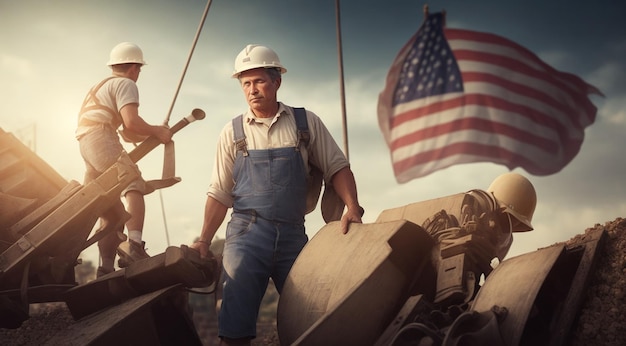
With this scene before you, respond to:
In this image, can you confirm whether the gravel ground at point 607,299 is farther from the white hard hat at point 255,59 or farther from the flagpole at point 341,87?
the flagpole at point 341,87

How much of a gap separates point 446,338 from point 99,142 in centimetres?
399

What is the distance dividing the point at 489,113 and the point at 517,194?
23.6 ft

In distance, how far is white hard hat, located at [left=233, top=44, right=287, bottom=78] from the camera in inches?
164

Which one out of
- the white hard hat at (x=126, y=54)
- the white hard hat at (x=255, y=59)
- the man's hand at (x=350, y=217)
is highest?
the white hard hat at (x=126, y=54)

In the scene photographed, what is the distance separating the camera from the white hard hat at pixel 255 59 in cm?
418

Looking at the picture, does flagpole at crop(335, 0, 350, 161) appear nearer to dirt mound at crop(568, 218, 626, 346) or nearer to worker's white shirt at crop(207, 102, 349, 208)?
worker's white shirt at crop(207, 102, 349, 208)

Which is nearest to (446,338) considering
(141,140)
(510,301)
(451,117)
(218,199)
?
(510,301)

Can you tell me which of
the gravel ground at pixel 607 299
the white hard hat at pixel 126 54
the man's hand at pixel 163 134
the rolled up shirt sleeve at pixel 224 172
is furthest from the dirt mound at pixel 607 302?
the white hard hat at pixel 126 54

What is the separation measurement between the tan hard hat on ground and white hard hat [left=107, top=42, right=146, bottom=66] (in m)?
3.36

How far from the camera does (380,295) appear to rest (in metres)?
3.46

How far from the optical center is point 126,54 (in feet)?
21.0

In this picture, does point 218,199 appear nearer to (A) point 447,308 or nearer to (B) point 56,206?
(A) point 447,308

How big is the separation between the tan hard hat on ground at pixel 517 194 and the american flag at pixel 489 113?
6756 millimetres

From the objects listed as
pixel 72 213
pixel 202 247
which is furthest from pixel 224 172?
pixel 72 213
